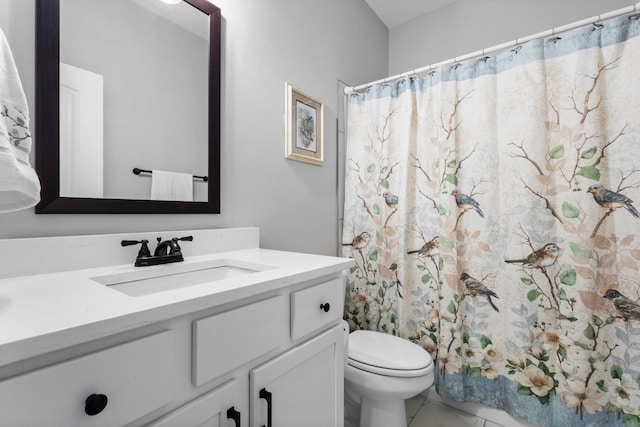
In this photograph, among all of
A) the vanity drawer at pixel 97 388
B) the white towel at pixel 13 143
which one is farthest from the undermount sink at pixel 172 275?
the vanity drawer at pixel 97 388

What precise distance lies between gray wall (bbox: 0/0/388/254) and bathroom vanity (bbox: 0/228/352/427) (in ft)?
0.23

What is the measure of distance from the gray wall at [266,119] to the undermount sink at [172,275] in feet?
0.63

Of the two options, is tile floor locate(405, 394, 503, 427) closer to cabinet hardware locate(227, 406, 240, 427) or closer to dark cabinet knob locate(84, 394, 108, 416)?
cabinet hardware locate(227, 406, 240, 427)

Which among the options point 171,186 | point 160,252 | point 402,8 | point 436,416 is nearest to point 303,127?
point 171,186

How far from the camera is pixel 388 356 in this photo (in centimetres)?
142

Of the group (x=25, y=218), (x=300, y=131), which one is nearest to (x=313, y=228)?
(x=300, y=131)

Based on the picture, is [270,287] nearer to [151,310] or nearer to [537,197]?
[151,310]

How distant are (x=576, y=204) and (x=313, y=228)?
1226 mm

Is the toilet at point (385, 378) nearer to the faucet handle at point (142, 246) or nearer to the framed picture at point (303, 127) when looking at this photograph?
the faucet handle at point (142, 246)

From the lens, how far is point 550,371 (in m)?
1.35

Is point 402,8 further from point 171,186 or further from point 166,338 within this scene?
point 166,338

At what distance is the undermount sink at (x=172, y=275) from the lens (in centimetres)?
87

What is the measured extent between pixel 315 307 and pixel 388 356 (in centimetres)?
70

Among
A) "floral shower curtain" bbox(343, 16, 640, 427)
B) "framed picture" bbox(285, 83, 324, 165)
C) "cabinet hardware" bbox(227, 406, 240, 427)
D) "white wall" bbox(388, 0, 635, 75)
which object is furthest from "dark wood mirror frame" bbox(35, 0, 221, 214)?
"white wall" bbox(388, 0, 635, 75)
